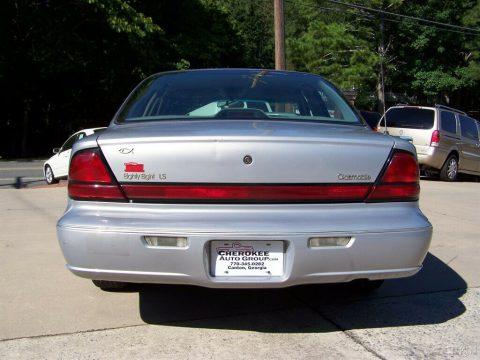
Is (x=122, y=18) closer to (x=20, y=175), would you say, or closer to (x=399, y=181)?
(x=20, y=175)

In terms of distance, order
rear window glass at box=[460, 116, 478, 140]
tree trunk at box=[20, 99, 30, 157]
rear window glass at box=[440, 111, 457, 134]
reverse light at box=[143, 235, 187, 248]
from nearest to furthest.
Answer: reverse light at box=[143, 235, 187, 248]
rear window glass at box=[440, 111, 457, 134]
rear window glass at box=[460, 116, 478, 140]
tree trunk at box=[20, 99, 30, 157]

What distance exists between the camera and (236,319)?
152 inches

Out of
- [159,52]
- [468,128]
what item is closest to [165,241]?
[468,128]

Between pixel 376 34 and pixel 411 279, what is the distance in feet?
116

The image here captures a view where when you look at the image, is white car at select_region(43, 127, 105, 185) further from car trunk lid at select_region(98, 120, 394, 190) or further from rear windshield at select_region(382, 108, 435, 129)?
car trunk lid at select_region(98, 120, 394, 190)

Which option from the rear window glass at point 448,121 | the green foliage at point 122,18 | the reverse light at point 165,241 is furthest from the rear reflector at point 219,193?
the green foliage at point 122,18

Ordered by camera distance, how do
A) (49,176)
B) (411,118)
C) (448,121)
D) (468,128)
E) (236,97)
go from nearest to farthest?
(236,97), (411,118), (448,121), (468,128), (49,176)

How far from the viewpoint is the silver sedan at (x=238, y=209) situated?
317 centimetres

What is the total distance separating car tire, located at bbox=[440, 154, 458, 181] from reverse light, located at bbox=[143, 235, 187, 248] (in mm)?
11358

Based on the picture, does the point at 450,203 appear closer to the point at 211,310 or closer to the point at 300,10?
the point at 211,310

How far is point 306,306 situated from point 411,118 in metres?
9.99

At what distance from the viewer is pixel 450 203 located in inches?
358

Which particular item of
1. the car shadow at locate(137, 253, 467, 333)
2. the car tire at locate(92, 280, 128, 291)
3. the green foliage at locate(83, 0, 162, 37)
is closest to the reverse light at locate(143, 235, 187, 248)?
the car shadow at locate(137, 253, 467, 333)

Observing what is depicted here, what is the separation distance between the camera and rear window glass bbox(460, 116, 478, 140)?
14.0m
